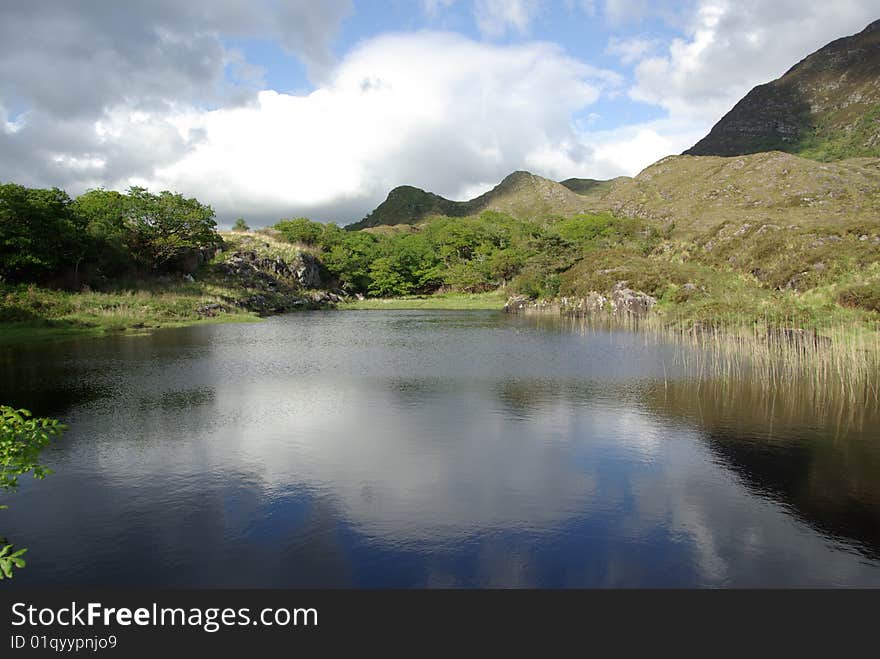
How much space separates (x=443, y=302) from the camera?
9019 centimetres

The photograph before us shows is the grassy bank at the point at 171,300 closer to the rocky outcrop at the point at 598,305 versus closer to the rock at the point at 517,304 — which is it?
the rock at the point at 517,304

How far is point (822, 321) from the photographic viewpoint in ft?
104

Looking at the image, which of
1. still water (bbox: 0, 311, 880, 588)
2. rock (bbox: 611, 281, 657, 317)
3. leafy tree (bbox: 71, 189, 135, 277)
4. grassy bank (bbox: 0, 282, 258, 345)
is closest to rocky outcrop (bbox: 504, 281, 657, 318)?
rock (bbox: 611, 281, 657, 317)

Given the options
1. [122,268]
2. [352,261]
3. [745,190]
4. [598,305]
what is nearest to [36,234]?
[122,268]

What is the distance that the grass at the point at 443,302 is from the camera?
8469cm

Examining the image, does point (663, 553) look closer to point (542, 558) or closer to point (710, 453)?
point (542, 558)

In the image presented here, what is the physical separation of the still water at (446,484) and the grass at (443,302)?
59880mm

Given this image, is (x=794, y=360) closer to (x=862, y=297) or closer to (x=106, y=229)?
(x=862, y=297)

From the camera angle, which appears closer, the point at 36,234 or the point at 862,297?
the point at 862,297

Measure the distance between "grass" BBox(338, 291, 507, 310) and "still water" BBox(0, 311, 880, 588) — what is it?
59.9 m

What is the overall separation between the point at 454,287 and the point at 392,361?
7559cm

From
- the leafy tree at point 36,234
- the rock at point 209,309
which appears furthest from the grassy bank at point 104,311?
the leafy tree at point 36,234

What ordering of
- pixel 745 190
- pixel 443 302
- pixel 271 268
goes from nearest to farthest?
pixel 271 268 < pixel 443 302 < pixel 745 190

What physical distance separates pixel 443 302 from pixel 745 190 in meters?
89.7
